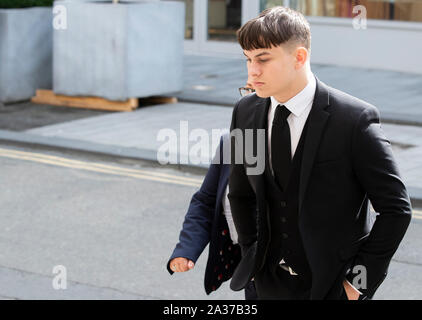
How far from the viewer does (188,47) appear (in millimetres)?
18625

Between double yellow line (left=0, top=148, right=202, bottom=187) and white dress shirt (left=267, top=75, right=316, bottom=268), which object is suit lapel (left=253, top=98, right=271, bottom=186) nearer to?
white dress shirt (left=267, top=75, right=316, bottom=268)

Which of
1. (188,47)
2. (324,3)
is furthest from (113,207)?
(188,47)

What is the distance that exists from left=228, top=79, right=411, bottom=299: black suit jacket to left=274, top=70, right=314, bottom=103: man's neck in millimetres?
58

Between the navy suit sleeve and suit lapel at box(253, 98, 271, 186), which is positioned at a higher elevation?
suit lapel at box(253, 98, 271, 186)

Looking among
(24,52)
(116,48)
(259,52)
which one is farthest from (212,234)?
(24,52)

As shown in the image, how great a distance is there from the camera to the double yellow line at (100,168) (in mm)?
8539

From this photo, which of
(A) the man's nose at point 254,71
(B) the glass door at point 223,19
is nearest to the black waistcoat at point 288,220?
(A) the man's nose at point 254,71

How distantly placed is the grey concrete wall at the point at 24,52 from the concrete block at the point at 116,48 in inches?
25.6

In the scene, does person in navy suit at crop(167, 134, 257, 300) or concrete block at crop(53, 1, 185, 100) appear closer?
person in navy suit at crop(167, 134, 257, 300)

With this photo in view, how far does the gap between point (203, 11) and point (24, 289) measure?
13.5 m

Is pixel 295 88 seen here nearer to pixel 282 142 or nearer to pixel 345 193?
pixel 282 142

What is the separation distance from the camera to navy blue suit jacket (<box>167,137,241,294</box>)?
341 cm

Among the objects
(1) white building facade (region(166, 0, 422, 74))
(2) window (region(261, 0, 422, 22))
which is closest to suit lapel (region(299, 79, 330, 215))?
(1) white building facade (region(166, 0, 422, 74))

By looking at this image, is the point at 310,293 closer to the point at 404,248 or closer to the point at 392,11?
the point at 404,248
